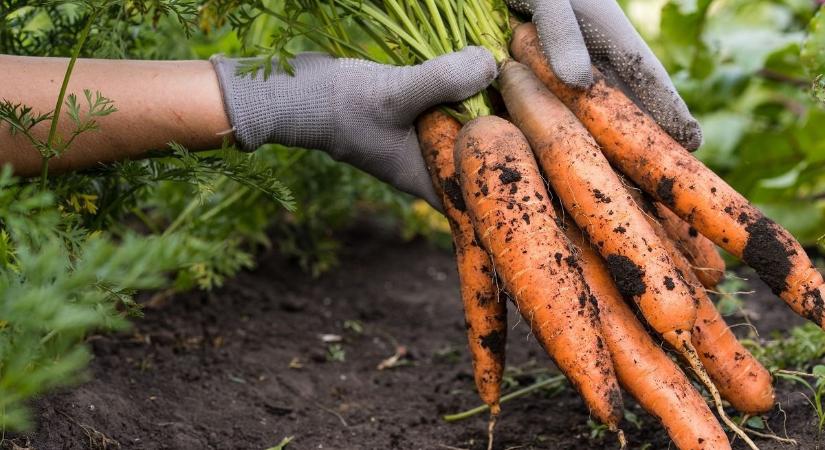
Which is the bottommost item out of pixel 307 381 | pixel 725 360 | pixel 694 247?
pixel 307 381

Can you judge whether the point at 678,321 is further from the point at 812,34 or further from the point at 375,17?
the point at 812,34

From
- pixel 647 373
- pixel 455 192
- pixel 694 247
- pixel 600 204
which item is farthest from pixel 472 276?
pixel 694 247

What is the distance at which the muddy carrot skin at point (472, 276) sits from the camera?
1.93m

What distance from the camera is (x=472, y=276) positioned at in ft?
6.46

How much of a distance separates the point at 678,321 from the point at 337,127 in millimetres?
922

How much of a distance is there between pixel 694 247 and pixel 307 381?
1140 mm

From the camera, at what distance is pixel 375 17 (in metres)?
2.00

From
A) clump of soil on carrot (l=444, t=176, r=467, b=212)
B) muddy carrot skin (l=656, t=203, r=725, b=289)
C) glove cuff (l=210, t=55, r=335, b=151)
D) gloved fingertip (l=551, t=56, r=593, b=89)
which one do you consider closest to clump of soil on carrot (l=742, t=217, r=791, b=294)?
muddy carrot skin (l=656, t=203, r=725, b=289)

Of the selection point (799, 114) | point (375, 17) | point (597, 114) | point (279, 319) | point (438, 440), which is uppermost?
point (375, 17)

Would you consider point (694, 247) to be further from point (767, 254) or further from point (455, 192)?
point (455, 192)

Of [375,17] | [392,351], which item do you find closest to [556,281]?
[375,17]

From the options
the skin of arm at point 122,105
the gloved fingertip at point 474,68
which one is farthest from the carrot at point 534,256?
the skin of arm at point 122,105

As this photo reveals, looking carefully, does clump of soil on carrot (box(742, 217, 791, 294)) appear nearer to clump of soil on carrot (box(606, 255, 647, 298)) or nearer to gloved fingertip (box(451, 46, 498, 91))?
clump of soil on carrot (box(606, 255, 647, 298))

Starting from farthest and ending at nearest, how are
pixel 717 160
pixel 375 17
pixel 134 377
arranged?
pixel 717 160 < pixel 134 377 < pixel 375 17
